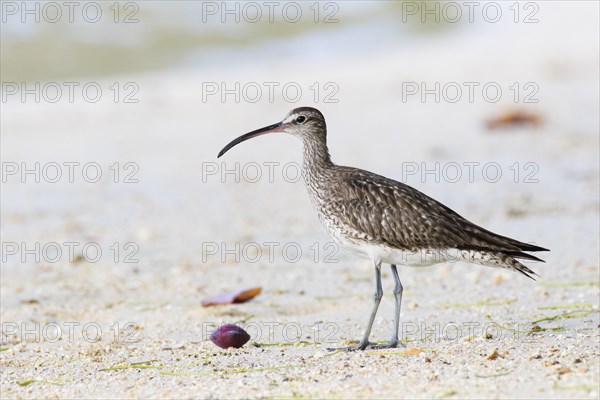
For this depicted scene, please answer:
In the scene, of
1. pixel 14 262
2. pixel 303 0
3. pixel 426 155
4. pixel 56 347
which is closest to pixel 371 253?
pixel 56 347

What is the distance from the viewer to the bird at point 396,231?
6.35 m

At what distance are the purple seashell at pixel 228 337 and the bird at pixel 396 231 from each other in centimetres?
63

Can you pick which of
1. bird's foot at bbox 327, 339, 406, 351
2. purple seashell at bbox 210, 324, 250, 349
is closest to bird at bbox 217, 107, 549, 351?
bird's foot at bbox 327, 339, 406, 351

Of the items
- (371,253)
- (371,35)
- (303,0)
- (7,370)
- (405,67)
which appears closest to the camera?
(7,370)

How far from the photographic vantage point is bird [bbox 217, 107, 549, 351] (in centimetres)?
635

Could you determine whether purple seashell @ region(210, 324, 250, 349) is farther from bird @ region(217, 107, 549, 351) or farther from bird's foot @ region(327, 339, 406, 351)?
bird @ region(217, 107, 549, 351)

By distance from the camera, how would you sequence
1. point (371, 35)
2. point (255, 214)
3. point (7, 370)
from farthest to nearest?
point (371, 35), point (255, 214), point (7, 370)

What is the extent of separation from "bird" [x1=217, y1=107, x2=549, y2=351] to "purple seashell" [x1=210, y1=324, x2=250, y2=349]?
635 millimetres

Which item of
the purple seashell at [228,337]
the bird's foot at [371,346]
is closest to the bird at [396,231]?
the bird's foot at [371,346]

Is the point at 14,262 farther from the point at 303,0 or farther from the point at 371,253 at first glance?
the point at 303,0

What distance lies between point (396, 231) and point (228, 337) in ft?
3.92

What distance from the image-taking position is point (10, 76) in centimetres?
2088

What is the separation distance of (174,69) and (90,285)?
13.9 metres

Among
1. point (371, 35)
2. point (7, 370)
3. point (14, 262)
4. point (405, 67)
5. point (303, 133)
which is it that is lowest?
point (7, 370)
